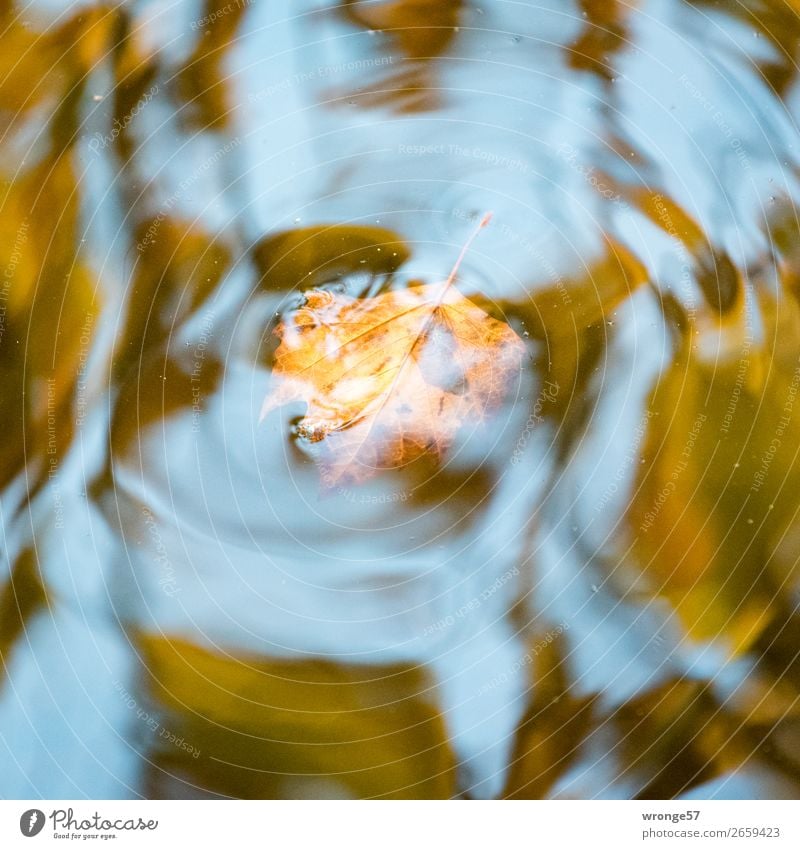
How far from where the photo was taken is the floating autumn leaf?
0.60 metres

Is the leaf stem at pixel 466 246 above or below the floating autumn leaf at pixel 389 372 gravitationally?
above

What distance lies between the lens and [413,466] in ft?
2.05

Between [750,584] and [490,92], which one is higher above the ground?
[490,92]

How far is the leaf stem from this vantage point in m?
0.63

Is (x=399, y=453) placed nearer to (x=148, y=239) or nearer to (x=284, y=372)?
(x=284, y=372)

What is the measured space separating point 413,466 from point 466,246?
198 millimetres

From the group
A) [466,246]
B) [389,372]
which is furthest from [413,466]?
[466,246]

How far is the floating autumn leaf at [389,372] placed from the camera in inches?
23.6

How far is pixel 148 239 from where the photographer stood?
639mm

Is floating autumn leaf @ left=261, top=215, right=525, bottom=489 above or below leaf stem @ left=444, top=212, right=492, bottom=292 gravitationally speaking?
below

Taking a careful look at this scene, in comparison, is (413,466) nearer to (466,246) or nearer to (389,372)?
(389,372)

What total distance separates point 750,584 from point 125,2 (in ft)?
2.43

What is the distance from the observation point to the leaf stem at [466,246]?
63 centimetres

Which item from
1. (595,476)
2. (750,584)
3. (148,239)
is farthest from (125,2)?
(750,584)
